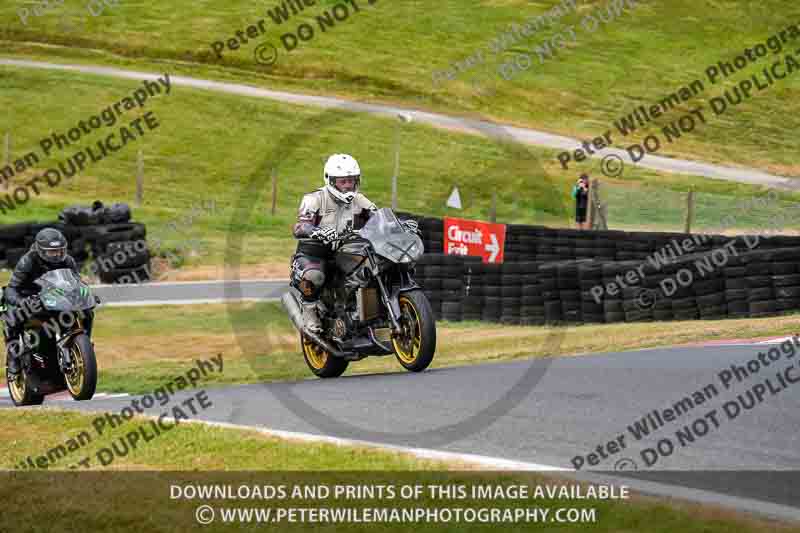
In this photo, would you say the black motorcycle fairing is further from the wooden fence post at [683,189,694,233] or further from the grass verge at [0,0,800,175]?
the grass verge at [0,0,800,175]

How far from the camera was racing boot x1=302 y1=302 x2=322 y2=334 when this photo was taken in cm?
1208

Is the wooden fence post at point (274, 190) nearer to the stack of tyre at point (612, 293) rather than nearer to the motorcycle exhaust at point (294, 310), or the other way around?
the stack of tyre at point (612, 293)

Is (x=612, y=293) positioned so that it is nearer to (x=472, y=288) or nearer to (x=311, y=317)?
(x=472, y=288)

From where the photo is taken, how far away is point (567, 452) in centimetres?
830

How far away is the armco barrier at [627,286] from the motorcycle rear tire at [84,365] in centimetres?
866

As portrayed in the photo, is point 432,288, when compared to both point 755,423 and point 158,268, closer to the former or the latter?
point 158,268

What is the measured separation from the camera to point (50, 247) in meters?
12.6

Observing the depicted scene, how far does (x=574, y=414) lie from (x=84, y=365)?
5.31 metres

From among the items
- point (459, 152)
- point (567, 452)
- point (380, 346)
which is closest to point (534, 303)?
point (380, 346)

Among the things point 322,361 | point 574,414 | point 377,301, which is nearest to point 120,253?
point 322,361

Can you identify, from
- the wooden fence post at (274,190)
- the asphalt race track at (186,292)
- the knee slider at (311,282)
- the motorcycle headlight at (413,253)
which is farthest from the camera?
the wooden fence post at (274,190)

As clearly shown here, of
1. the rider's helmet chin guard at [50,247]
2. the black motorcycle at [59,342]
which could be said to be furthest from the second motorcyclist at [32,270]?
the black motorcycle at [59,342]

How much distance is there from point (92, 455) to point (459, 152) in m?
38.2

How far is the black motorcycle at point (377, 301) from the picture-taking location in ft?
36.6
